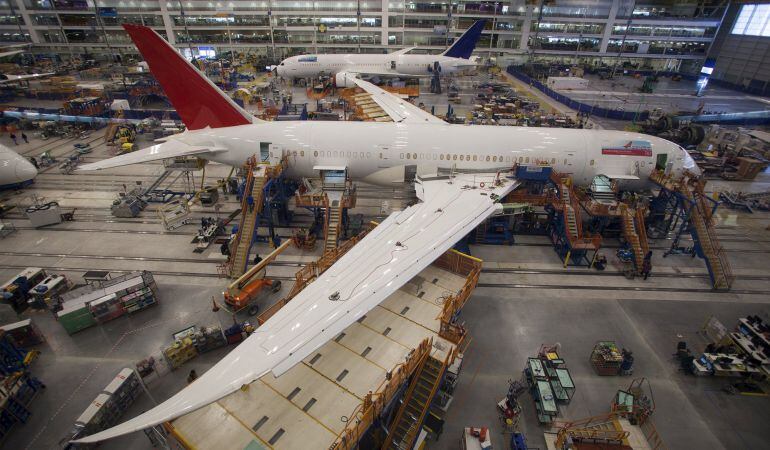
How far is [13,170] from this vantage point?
91.4ft

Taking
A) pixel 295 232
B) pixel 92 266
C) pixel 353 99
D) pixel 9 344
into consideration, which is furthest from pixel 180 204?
pixel 353 99

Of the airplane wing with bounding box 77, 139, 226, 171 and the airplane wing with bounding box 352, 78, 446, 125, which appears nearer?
the airplane wing with bounding box 77, 139, 226, 171

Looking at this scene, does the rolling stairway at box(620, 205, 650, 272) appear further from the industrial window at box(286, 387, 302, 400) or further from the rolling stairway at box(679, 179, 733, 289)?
the industrial window at box(286, 387, 302, 400)

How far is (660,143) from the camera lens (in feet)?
78.5

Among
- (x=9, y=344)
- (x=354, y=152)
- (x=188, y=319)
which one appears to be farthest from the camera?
(x=354, y=152)

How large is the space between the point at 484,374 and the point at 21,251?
89.3 ft

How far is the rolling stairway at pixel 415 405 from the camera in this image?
444 inches

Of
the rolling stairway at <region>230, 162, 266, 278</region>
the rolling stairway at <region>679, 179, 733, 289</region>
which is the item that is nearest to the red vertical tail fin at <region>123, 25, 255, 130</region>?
the rolling stairway at <region>230, 162, 266, 278</region>

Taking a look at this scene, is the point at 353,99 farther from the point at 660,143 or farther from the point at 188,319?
the point at 188,319

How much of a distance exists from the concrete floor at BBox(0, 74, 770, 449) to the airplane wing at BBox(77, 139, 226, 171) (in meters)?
5.32

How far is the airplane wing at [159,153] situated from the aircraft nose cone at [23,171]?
1408 centimetres

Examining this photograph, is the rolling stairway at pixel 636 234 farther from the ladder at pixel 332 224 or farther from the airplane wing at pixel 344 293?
the ladder at pixel 332 224

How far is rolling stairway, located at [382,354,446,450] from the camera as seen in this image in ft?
37.0

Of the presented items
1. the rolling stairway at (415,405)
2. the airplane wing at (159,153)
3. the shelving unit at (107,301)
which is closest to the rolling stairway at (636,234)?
the rolling stairway at (415,405)
